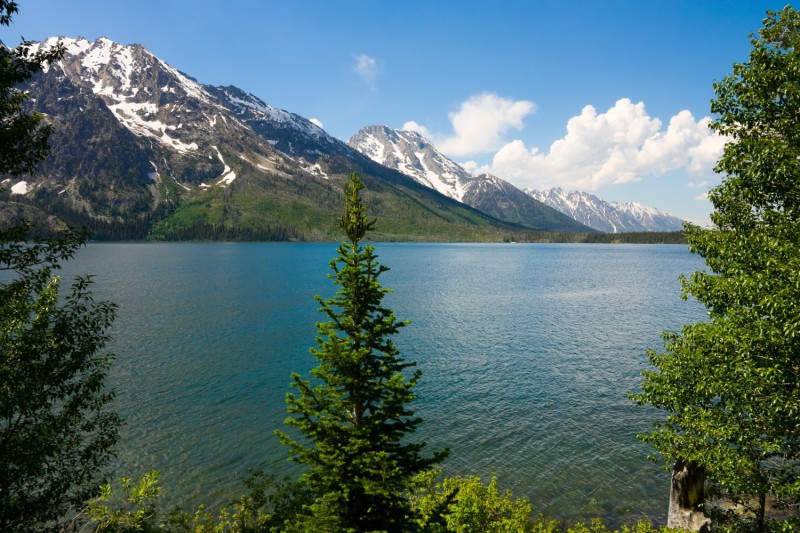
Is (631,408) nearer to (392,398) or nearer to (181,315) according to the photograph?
(392,398)

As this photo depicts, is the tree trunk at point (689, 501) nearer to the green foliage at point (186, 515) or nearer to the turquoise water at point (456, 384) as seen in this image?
the turquoise water at point (456, 384)

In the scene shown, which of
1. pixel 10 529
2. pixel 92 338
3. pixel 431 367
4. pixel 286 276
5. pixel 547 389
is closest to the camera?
pixel 10 529

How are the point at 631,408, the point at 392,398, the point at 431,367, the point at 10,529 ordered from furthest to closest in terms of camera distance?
the point at 431,367 < the point at 631,408 < the point at 10,529 < the point at 392,398

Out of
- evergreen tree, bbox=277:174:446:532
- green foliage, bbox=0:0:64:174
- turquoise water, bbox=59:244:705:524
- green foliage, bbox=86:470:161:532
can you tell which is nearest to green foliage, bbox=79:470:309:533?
green foliage, bbox=86:470:161:532

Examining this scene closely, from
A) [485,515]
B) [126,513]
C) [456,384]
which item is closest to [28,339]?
[126,513]

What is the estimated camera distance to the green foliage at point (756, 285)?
1608 cm

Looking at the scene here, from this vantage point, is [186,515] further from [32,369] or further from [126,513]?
[32,369]

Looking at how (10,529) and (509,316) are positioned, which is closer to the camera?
(10,529)

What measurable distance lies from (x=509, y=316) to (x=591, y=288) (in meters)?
61.9

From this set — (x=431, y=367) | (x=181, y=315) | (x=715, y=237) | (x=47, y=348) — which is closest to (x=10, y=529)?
(x=47, y=348)

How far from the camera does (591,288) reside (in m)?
142

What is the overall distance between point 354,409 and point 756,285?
1693 centimetres

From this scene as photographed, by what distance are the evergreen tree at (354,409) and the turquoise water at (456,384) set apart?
2310 centimetres

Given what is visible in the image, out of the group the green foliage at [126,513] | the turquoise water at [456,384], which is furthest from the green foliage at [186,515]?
the turquoise water at [456,384]
